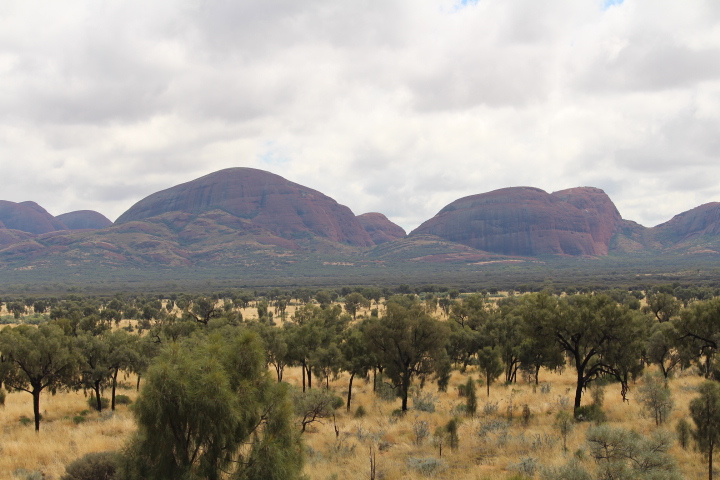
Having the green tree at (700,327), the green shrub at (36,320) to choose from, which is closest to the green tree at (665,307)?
the green tree at (700,327)

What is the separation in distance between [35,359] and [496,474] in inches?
926

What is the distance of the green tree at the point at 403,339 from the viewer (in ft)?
97.8

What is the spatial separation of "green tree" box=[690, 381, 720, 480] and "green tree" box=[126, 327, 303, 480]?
13.2 metres

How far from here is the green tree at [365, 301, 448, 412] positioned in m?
29.8

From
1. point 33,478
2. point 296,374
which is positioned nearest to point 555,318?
point 33,478

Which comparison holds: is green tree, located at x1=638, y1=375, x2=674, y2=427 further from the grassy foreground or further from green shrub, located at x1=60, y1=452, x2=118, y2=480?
green shrub, located at x1=60, y1=452, x2=118, y2=480

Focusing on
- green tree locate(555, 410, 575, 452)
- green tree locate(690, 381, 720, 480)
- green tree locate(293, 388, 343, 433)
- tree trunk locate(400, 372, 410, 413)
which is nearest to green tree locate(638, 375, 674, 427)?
green tree locate(555, 410, 575, 452)

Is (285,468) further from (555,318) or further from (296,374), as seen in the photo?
(296,374)

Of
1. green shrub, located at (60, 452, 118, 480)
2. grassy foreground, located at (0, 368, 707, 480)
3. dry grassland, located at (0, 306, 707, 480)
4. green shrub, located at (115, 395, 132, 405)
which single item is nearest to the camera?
green shrub, located at (60, 452, 118, 480)

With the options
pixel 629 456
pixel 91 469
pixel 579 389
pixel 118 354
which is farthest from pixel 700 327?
pixel 118 354

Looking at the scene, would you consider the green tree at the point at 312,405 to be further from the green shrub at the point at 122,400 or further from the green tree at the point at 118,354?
the green shrub at the point at 122,400

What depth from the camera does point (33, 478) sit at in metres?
16.9

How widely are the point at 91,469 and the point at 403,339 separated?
18.1 metres

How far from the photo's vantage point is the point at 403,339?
2969 centimetres
